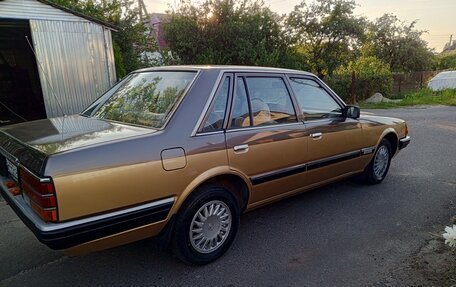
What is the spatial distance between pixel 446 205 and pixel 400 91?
17.7 m

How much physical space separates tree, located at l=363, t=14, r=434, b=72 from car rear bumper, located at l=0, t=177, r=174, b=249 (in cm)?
2475

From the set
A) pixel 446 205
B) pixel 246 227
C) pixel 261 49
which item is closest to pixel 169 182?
pixel 246 227

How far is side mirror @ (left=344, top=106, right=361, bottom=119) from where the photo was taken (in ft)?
13.3

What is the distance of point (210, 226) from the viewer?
9.48ft

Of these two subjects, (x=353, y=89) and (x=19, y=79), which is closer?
(x=19, y=79)

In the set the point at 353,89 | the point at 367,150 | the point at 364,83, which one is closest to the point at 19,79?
the point at 367,150

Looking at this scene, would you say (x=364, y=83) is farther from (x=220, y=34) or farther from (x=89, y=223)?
(x=89, y=223)

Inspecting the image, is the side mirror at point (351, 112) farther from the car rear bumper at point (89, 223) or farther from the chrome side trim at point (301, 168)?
the car rear bumper at point (89, 223)

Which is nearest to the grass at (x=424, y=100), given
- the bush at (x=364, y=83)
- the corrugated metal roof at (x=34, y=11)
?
the bush at (x=364, y=83)

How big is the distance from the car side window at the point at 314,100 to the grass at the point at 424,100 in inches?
462

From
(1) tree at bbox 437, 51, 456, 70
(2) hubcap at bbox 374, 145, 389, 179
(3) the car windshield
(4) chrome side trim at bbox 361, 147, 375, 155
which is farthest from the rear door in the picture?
(1) tree at bbox 437, 51, 456, 70

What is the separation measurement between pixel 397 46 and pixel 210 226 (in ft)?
85.6

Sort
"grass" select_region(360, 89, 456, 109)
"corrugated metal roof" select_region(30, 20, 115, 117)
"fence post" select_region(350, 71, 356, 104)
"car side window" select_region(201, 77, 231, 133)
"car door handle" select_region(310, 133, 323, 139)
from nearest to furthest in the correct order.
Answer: "car side window" select_region(201, 77, 231, 133) → "car door handle" select_region(310, 133, 323, 139) → "corrugated metal roof" select_region(30, 20, 115, 117) → "grass" select_region(360, 89, 456, 109) → "fence post" select_region(350, 71, 356, 104)

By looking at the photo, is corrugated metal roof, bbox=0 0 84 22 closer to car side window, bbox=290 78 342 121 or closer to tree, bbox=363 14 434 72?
car side window, bbox=290 78 342 121
